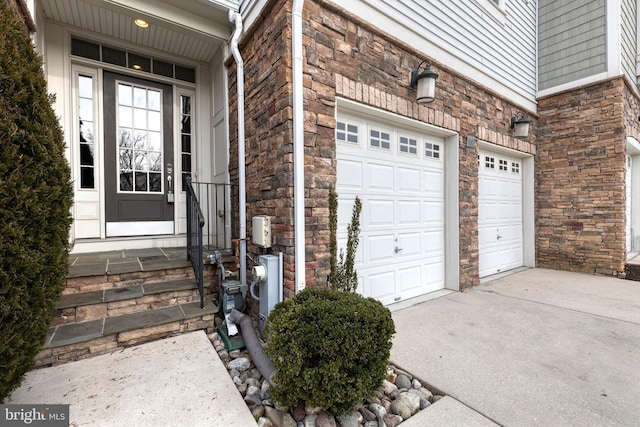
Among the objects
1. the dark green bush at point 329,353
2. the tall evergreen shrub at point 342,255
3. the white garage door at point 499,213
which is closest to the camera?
the dark green bush at point 329,353

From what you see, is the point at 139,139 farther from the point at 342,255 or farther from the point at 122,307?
the point at 342,255

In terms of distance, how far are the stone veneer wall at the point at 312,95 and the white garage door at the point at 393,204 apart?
1.14 feet

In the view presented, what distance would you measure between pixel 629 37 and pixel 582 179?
3.06 meters

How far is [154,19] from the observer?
3207 mm

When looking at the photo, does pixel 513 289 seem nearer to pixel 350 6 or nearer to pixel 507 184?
pixel 507 184

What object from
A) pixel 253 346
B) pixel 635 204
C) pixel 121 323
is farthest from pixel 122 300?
pixel 635 204

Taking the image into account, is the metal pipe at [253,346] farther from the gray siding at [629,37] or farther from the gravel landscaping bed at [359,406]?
the gray siding at [629,37]

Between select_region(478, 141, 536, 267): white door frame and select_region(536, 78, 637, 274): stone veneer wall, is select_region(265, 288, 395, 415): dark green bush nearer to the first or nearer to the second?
select_region(478, 141, 536, 267): white door frame

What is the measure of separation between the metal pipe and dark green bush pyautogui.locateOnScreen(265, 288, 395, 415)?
314 mm

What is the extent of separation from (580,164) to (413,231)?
13.1ft

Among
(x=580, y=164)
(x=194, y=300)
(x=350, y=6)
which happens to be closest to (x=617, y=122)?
(x=580, y=164)

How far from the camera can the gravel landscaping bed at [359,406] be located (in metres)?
1.70

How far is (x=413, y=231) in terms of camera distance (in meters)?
3.83

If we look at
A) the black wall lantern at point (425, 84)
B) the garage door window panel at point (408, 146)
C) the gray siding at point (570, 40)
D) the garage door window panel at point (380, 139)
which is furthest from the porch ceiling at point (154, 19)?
the gray siding at point (570, 40)
